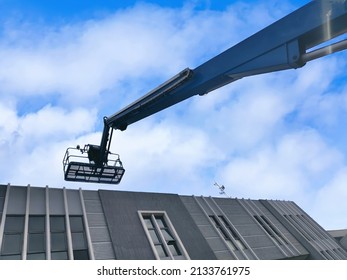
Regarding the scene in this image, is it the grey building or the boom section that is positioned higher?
the grey building

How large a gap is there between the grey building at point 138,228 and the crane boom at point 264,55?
629 centimetres

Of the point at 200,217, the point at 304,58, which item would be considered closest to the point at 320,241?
→ the point at 200,217

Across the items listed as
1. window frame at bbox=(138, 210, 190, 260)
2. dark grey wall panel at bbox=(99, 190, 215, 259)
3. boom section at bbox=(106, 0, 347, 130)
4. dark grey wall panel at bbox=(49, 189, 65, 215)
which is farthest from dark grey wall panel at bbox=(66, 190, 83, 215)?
boom section at bbox=(106, 0, 347, 130)

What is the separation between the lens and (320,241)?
24.3m

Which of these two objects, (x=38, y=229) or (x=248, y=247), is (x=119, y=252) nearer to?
(x=38, y=229)

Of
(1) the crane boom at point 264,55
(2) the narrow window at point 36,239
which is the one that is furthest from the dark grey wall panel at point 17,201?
(1) the crane boom at point 264,55

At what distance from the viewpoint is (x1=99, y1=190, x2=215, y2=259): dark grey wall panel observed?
598 inches

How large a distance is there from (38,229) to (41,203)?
5.67ft

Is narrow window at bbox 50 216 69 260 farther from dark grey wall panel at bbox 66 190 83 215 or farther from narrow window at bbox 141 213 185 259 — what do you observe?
narrow window at bbox 141 213 185 259

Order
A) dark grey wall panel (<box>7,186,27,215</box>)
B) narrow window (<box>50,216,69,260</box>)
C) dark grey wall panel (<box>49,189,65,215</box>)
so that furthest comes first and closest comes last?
dark grey wall panel (<box>49,189,65,215</box>)
dark grey wall panel (<box>7,186,27,215</box>)
narrow window (<box>50,216,69,260</box>)

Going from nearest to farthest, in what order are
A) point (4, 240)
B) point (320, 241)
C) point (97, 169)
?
1. point (4, 240)
2. point (97, 169)
3. point (320, 241)

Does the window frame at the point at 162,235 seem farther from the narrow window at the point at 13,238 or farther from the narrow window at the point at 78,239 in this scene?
the narrow window at the point at 13,238

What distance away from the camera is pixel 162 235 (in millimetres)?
16812

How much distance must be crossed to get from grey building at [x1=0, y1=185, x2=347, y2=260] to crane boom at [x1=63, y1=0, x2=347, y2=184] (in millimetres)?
6292
